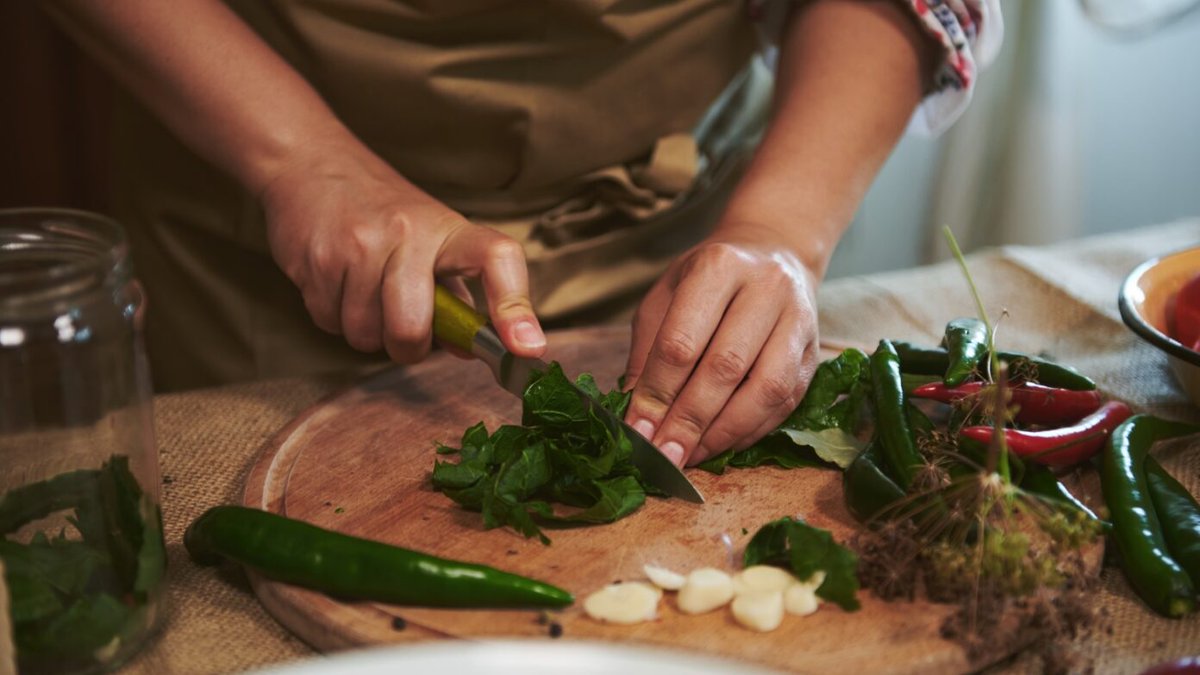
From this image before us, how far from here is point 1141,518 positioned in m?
1.43

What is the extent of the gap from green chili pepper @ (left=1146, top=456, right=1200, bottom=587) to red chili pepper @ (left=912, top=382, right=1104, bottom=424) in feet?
0.42

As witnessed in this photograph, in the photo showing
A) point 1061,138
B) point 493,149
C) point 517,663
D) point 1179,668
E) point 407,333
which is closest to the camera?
point 517,663

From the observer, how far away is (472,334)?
65.1 inches

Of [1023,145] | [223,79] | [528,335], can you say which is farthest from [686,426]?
[1023,145]

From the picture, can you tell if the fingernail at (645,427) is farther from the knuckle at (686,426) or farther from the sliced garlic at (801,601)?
the sliced garlic at (801,601)

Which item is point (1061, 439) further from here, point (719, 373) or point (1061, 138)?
point (1061, 138)

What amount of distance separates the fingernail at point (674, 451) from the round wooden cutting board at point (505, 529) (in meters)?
0.05

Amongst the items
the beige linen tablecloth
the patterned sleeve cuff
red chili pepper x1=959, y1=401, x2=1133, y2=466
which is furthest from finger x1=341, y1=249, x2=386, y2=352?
the patterned sleeve cuff

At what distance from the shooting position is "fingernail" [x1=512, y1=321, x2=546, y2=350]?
160 centimetres

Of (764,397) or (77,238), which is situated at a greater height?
(77,238)

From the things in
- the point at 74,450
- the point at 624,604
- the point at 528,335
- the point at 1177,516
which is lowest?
the point at 1177,516

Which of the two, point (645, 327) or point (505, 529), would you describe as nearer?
point (505, 529)

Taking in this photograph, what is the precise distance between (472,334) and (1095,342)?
1.12 meters

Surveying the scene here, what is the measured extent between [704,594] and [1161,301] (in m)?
0.98
